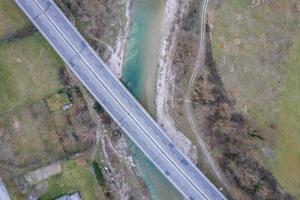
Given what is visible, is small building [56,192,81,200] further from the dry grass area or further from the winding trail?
Result: the winding trail

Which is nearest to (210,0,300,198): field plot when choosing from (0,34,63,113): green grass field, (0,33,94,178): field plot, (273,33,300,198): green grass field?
(273,33,300,198): green grass field

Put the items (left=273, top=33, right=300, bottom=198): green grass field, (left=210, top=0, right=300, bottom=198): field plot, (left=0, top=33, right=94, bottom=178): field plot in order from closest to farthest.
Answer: (left=273, top=33, right=300, bottom=198): green grass field, (left=210, top=0, right=300, bottom=198): field plot, (left=0, top=33, right=94, bottom=178): field plot

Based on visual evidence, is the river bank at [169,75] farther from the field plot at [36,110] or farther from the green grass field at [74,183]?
the green grass field at [74,183]

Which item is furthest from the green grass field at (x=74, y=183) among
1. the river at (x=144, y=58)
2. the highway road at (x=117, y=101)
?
the highway road at (x=117, y=101)

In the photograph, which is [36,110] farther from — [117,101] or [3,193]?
[3,193]

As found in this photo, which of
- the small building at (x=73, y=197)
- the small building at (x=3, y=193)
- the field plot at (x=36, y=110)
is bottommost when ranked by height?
the small building at (x=73, y=197)

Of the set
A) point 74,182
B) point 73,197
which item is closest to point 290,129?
point 74,182
